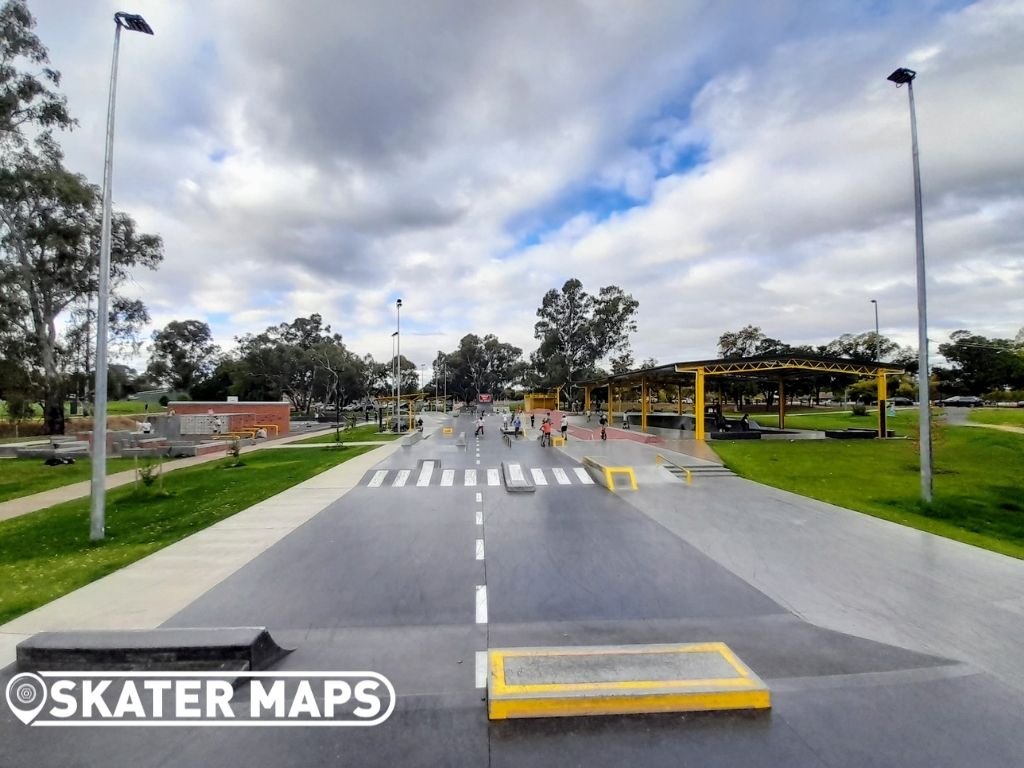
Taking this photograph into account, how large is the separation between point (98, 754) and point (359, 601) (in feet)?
11.7

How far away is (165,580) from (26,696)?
3601 mm

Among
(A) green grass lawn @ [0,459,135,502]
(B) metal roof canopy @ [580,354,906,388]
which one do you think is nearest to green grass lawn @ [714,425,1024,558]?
(B) metal roof canopy @ [580,354,906,388]

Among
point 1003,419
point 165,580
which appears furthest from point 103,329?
point 1003,419

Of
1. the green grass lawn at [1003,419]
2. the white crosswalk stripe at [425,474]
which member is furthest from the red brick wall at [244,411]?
the green grass lawn at [1003,419]

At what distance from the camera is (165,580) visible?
27.6 feet

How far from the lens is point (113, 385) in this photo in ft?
163

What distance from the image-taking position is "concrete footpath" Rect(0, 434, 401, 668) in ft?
22.2

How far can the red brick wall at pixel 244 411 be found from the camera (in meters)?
40.7

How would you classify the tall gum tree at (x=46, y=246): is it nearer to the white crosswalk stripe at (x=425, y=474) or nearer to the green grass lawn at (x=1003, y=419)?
the white crosswalk stripe at (x=425, y=474)

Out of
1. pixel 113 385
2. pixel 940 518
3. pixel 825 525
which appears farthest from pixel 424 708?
pixel 113 385

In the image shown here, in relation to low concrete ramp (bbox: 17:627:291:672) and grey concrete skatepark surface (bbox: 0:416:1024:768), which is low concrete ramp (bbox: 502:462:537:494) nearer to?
grey concrete skatepark surface (bbox: 0:416:1024:768)

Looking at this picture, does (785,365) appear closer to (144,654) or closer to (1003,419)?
(1003,419)

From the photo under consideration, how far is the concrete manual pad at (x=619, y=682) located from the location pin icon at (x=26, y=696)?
4.28 meters

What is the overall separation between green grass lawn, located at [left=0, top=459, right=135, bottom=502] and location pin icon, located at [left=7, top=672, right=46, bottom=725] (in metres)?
15.7
